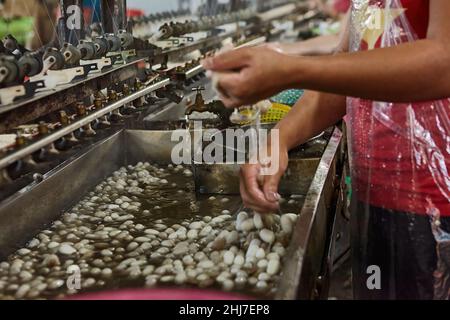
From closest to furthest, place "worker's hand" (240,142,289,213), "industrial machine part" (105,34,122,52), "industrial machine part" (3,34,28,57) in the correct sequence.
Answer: "worker's hand" (240,142,289,213)
"industrial machine part" (3,34,28,57)
"industrial machine part" (105,34,122,52)

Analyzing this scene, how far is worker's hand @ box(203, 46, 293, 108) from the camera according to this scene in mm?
1078

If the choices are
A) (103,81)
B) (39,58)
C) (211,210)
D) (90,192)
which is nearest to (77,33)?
(103,81)

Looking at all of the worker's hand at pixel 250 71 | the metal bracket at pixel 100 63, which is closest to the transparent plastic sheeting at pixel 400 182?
the worker's hand at pixel 250 71

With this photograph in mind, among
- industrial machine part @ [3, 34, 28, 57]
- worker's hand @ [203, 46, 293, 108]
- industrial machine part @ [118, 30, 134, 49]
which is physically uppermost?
worker's hand @ [203, 46, 293, 108]

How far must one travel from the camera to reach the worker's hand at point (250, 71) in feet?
3.54

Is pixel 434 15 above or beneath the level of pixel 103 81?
above

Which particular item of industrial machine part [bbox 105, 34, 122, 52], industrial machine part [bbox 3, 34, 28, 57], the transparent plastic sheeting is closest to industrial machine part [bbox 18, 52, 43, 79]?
industrial machine part [bbox 3, 34, 28, 57]

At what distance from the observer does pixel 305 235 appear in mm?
1430

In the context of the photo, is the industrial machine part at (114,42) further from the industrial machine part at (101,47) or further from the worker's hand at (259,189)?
the worker's hand at (259,189)

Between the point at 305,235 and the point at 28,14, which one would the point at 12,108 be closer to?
the point at 305,235

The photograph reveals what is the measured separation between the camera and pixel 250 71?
108 centimetres

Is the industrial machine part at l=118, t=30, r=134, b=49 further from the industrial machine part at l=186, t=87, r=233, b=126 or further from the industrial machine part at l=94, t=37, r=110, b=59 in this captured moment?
the industrial machine part at l=186, t=87, r=233, b=126

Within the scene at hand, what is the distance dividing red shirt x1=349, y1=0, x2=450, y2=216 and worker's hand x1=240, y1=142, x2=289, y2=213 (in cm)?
30
